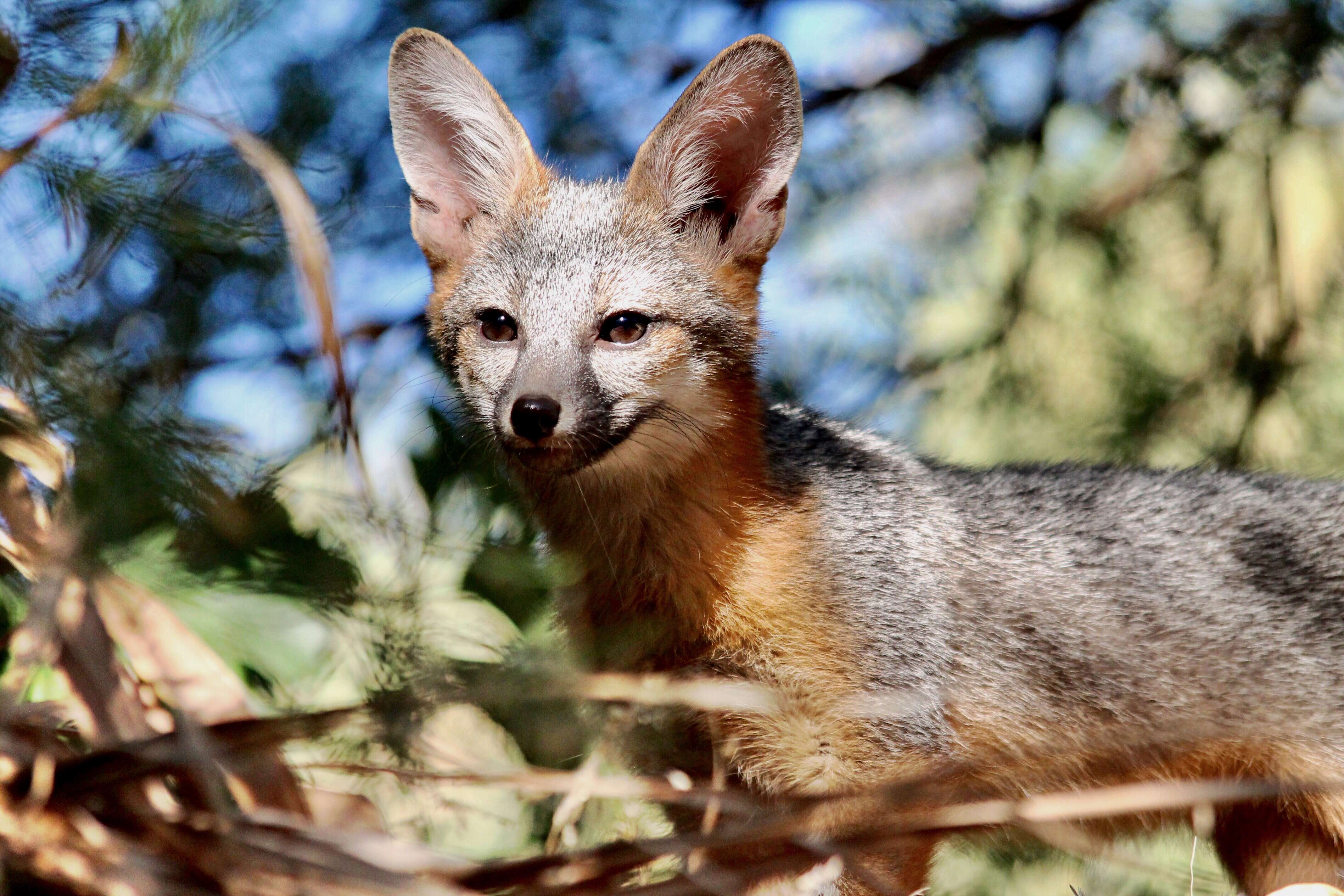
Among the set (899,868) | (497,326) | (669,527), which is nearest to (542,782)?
(899,868)

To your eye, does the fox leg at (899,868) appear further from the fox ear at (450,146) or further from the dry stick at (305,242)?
the fox ear at (450,146)

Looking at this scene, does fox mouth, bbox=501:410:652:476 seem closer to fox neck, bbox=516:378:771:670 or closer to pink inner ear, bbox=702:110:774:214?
fox neck, bbox=516:378:771:670

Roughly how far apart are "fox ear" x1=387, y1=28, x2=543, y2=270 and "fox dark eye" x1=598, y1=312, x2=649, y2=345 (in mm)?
578

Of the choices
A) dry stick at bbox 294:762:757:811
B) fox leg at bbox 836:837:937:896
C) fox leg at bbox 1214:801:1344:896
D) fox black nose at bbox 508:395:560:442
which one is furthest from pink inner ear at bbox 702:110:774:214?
fox leg at bbox 1214:801:1344:896

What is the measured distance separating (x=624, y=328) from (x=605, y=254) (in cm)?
25

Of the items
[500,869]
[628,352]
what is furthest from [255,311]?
[628,352]

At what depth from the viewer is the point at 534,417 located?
8.42 ft

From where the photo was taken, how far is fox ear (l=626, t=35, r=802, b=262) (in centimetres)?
295

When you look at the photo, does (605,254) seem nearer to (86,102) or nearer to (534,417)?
(534,417)

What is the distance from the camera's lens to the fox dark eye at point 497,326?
303 centimetres

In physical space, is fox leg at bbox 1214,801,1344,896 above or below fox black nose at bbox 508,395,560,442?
below

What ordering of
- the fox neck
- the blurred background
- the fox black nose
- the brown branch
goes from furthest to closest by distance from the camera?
the brown branch < the fox neck < the fox black nose < the blurred background

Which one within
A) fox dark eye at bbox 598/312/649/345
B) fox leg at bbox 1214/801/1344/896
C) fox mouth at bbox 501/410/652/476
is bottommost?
fox leg at bbox 1214/801/1344/896

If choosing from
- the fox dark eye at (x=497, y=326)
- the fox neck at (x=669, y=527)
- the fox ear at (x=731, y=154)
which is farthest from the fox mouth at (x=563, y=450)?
the fox ear at (x=731, y=154)
